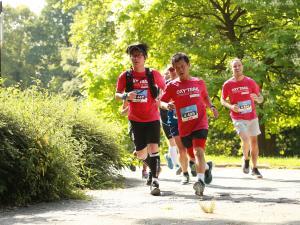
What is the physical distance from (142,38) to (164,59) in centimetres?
105

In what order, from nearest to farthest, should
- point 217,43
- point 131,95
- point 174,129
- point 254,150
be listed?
point 131,95
point 174,129
point 254,150
point 217,43

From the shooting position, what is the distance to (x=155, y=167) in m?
8.56

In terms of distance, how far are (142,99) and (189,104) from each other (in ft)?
2.26

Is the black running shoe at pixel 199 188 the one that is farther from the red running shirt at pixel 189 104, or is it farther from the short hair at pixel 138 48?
the short hair at pixel 138 48

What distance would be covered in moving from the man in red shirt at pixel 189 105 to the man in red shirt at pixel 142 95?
25 centimetres

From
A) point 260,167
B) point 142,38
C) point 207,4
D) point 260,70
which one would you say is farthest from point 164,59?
point 260,167

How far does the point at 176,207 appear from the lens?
21.9ft

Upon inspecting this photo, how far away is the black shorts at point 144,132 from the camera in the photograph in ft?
27.6

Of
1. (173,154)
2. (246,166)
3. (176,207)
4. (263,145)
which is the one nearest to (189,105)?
(176,207)

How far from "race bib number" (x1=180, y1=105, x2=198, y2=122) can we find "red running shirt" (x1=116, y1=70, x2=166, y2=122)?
0.48 m

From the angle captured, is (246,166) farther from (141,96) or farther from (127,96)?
(127,96)

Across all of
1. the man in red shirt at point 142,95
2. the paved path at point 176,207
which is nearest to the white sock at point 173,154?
the paved path at point 176,207

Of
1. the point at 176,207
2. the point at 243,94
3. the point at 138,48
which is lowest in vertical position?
the point at 176,207

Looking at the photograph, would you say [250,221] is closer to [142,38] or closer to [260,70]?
[260,70]
